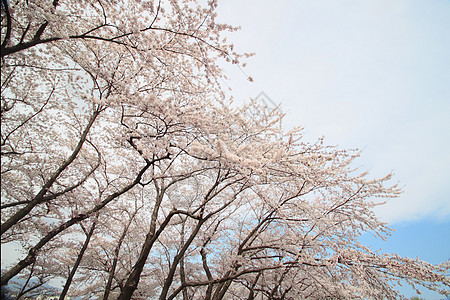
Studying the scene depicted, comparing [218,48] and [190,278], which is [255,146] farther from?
[190,278]

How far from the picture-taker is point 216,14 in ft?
11.9

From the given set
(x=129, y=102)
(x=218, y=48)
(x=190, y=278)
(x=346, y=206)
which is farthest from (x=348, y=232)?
(x=190, y=278)

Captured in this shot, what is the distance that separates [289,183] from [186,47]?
4526 mm

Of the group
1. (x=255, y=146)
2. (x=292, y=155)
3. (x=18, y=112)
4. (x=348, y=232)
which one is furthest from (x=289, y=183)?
(x=18, y=112)

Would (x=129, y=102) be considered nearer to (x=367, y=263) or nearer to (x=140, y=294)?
(x=367, y=263)

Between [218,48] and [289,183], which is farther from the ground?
[218,48]

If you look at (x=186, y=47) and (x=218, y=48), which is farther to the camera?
(x=186, y=47)

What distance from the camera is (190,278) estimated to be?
40.8ft

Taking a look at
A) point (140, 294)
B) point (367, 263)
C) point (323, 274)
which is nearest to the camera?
point (367, 263)

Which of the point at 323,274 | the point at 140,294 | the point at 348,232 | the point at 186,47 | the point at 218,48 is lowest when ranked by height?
the point at 140,294

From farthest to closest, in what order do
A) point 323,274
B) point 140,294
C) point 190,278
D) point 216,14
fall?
point 140,294, point 190,278, point 323,274, point 216,14

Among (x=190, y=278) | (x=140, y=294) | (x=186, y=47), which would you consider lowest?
(x=140, y=294)

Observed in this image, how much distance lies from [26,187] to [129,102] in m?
6.96

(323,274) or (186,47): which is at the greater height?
(186,47)
